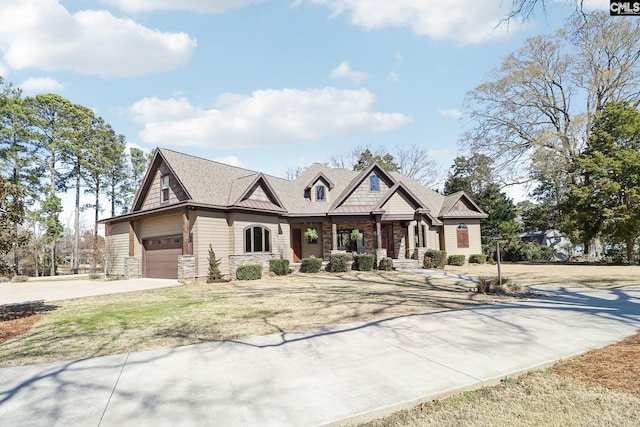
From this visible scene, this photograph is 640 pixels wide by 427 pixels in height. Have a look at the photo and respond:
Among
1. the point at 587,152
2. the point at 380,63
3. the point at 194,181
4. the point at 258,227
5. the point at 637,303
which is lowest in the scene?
the point at 637,303

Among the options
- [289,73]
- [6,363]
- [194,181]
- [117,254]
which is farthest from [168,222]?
[6,363]

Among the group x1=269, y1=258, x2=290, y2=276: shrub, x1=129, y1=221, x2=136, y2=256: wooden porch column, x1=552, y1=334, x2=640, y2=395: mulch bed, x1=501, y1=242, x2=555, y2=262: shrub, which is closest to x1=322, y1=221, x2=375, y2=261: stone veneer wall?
x1=269, y1=258, x2=290, y2=276: shrub

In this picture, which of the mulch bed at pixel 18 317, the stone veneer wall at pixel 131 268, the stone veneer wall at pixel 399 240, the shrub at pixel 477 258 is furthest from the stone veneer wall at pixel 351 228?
the mulch bed at pixel 18 317

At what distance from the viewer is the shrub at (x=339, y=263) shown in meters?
20.1

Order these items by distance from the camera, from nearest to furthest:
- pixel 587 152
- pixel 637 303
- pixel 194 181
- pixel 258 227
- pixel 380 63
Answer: pixel 637 303 < pixel 380 63 < pixel 194 181 < pixel 258 227 < pixel 587 152

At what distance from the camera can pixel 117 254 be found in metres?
21.9

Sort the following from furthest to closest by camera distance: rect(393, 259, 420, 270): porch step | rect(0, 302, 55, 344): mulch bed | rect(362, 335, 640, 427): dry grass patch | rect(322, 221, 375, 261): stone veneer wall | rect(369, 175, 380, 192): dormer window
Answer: rect(322, 221, 375, 261): stone veneer wall, rect(369, 175, 380, 192): dormer window, rect(393, 259, 420, 270): porch step, rect(0, 302, 55, 344): mulch bed, rect(362, 335, 640, 427): dry grass patch

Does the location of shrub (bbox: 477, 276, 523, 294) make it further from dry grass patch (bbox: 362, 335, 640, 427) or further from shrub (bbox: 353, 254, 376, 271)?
shrub (bbox: 353, 254, 376, 271)

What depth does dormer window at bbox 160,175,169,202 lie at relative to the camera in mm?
18641

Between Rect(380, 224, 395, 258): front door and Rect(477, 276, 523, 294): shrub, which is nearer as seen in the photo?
Rect(477, 276, 523, 294): shrub

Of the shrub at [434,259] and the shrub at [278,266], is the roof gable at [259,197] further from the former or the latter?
the shrub at [434,259]

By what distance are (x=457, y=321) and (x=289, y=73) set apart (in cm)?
1388

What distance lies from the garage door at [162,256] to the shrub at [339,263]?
348 inches

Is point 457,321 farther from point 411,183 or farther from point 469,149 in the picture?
point 469,149
